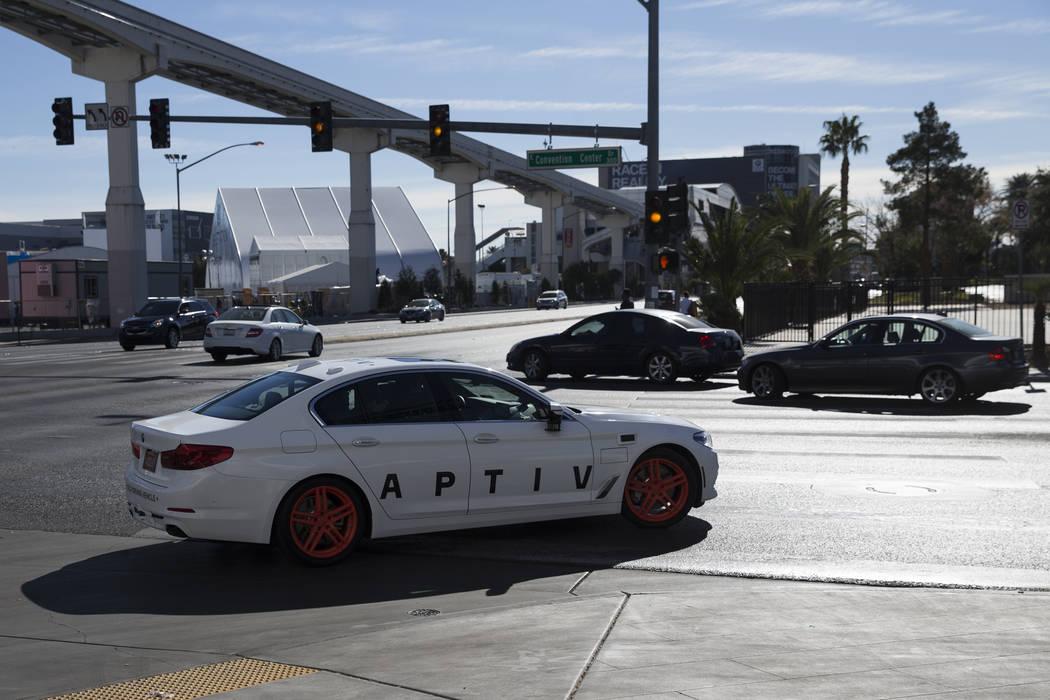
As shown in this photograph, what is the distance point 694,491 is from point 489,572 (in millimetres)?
A: 2122

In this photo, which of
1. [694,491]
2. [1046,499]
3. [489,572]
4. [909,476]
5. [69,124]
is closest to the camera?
[489,572]

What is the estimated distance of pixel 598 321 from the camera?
23453 mm

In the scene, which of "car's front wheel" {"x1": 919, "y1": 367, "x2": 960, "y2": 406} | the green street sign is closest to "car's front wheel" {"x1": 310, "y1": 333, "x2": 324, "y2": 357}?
the green street sign

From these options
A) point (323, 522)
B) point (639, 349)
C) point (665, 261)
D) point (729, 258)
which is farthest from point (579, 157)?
point (323, 522)

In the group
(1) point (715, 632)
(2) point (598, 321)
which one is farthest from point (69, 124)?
(1) point (715, 632)

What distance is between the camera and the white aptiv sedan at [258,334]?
29.7 metres

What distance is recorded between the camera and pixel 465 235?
9869cm

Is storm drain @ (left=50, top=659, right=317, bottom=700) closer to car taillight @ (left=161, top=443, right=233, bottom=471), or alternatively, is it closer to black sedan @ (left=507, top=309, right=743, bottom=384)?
car taillight @ (left=161, top=443, right=233, bottom=471)

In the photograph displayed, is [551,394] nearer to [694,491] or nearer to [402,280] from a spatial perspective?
[694,491]

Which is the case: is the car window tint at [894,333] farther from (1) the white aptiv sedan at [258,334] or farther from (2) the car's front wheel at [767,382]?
(1) the white aptiv sedan at [258,334]

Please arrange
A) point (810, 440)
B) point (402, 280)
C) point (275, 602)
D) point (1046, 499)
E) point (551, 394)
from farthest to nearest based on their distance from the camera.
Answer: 1. point (402, 280)
2. point (551, 394)
3. point (810, 440)
4. point (1046, 499)
5. point (275, 602)

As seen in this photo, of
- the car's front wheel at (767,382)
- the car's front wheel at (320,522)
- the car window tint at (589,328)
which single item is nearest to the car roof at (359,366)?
the car's front wheel at (320,522)

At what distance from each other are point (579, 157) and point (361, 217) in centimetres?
4928

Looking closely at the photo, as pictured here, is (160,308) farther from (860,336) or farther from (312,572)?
(312,572)
